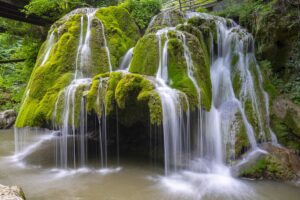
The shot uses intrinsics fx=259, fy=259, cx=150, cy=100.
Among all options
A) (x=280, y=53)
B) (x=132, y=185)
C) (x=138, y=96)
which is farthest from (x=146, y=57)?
(x=280, y=53)

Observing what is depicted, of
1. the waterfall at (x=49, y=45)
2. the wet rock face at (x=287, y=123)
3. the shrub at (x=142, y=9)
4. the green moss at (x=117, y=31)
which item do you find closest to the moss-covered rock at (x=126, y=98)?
the green moss at (x=117, y=31)

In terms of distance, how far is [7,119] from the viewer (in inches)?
502

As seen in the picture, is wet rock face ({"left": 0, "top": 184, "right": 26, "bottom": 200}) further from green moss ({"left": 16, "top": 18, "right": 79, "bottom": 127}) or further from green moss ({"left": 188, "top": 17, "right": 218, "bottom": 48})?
green moss ({"left": 188, "top": 17, "right": 218, "bottom": 48})

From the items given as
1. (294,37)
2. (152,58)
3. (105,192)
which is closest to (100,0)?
(152,58)

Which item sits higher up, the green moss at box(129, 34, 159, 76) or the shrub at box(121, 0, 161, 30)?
the shrub at box(121, 0, 161, 30)

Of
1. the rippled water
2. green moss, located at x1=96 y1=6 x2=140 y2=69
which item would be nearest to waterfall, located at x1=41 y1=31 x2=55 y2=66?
green moss, located at x1=96 y1=6 x2=140 y2=69

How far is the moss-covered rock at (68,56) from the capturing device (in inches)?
260

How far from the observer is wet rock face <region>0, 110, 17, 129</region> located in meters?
12.4

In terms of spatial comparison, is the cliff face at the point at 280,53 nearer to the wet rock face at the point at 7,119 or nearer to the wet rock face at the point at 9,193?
the wet rock face at the point at 9,193

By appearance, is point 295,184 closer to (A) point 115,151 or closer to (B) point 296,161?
(B) point 296,161

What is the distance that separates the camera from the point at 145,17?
12.7m

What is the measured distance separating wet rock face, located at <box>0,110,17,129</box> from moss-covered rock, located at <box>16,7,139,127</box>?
5701mm

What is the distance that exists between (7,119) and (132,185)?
9992mm

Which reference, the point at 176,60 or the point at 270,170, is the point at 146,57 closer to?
the point at 176,60
